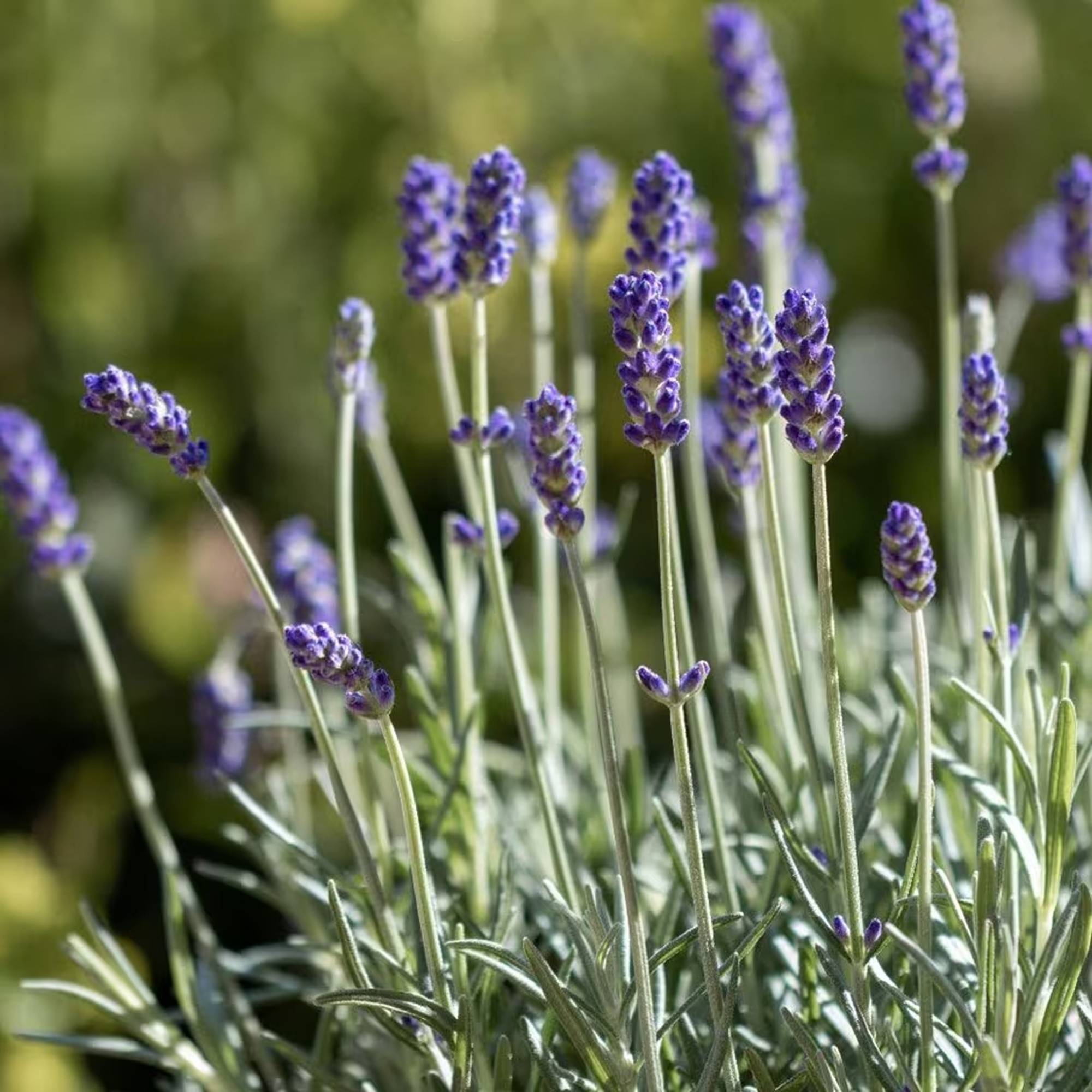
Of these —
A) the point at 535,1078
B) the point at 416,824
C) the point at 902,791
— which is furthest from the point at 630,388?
the point at 902,791

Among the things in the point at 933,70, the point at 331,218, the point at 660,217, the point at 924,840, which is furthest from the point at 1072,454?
the point at 331,218

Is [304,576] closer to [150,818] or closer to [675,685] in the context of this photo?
[150,818]

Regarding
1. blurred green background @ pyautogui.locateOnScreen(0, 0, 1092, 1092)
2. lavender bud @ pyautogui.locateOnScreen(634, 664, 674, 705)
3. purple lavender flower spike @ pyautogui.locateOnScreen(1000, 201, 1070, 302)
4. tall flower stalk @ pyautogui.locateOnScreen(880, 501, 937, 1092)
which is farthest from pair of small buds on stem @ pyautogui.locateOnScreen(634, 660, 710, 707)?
blurred green background @ pyautogui.locateOnScreen(0, 0, 1092, 1092)

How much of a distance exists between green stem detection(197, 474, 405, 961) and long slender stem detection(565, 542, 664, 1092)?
0.17 meters

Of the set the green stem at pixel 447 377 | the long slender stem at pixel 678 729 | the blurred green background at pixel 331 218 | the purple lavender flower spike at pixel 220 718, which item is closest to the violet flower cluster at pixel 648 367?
the long slender stem at pixel 678 729

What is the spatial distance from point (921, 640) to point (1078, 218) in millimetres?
525

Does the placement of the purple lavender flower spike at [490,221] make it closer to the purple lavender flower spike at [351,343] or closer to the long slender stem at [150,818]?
the purple lavender flower spike at [351,343]

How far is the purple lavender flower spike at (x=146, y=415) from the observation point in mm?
759

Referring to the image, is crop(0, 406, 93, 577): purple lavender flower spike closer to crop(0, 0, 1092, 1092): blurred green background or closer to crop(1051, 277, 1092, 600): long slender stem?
crop(1051, 277, 1092, 600): long slender stem

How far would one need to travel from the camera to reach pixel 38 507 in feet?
3.79

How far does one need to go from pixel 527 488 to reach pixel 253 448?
7.05 ft

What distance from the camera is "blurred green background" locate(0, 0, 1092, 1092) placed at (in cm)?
296

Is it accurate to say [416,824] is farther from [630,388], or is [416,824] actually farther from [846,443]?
[846,443]

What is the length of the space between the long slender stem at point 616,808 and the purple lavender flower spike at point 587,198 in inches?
23.3
